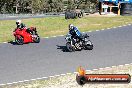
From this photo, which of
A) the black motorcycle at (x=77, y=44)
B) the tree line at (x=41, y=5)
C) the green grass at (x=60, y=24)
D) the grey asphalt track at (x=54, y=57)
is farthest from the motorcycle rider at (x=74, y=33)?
the tree line at (x=41, y=5)

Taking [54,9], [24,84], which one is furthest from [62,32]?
[54,9]

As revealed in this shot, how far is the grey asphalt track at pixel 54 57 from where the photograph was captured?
18.2m

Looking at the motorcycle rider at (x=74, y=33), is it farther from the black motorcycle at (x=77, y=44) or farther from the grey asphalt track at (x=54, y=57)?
the grey asphalt track at (x=54, y=57)

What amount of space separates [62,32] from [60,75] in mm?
14858

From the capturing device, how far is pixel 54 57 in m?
21.3

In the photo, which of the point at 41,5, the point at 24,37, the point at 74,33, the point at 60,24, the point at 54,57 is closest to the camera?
the point at 54,57

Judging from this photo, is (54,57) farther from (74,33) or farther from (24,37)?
(24,37)

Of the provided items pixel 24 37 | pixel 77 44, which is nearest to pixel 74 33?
pixel 77 44

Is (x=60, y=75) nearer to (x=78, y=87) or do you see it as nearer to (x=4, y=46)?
(x=78, y=87)

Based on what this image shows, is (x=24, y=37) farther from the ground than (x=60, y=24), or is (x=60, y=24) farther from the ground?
(x=24, y=37)

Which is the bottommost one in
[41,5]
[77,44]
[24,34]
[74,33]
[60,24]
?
[41,5]

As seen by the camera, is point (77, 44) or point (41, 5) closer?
point (77, 44)

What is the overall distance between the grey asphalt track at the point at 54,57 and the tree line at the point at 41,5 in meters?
51.5

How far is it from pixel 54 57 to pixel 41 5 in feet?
190
